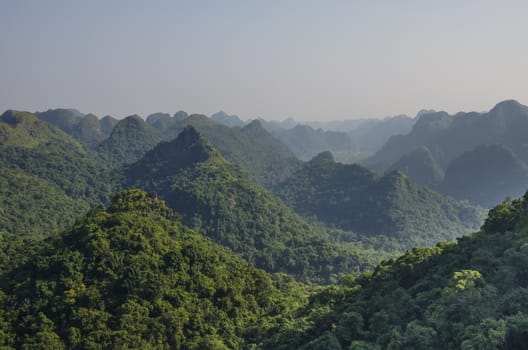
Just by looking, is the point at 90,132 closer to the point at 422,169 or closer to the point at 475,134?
the point at 422,169

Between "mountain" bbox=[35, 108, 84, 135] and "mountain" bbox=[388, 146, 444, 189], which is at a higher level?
"mountain" bbox=[35, 108, 84, 135]

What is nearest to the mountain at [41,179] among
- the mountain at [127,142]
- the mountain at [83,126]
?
the mountain at [127,142]

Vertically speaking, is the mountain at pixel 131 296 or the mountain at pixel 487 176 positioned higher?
the mountain at pixel 487 176

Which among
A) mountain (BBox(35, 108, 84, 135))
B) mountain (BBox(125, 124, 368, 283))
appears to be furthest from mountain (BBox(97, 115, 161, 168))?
mountain (BBox(125, 124, 368, 283))

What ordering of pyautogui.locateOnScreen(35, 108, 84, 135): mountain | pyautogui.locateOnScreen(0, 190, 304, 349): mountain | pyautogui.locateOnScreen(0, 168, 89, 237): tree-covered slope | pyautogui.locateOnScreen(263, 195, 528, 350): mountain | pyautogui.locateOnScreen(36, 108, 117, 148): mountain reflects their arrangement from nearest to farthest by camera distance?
pyautogui.locateOnScreen(263, 195, 528, 350): mountain → pyautogui.locateOnScreen(0, 190, 304, 349): mountain → pyautogui.locateOnScreen(0, 168, 89, 237): tree-covered slope → pyautogui.locateOnScreen(36, 108, 117, 148): mountain → pyautogui.locateOnScreen(35, 108, 84, 135): mountain

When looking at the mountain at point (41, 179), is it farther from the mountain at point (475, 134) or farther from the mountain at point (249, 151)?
the mountain at point (475, 134)

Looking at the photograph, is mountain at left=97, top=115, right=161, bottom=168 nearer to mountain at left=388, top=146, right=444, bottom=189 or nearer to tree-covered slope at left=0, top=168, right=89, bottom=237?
tree-covered slope at left=0, top=168, right=89, bottom=237

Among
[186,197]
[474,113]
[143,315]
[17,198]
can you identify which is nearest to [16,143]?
[17,198]
